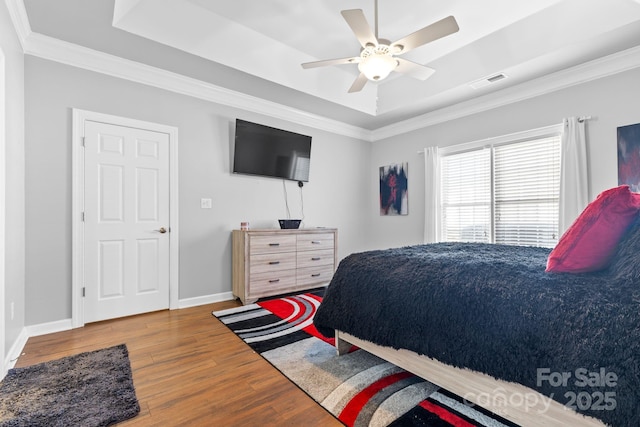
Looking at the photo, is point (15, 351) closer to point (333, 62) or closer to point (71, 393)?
point (71, 393)

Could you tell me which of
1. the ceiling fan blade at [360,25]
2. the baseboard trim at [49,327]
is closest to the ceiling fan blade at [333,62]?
the ceiling fan blade at [360,25]

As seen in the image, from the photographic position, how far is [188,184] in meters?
3.48

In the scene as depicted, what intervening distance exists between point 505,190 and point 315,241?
250 cm

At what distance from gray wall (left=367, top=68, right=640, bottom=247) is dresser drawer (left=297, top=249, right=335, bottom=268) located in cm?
128

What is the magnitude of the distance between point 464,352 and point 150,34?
11.1ft

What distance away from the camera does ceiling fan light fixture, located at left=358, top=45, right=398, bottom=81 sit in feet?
7.49

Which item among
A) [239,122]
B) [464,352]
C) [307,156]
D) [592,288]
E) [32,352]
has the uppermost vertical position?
[239,122]

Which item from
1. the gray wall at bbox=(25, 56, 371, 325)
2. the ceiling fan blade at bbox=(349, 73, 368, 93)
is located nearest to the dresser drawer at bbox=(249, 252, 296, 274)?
the gray wall at bbox=(25, 56, 371, 325)

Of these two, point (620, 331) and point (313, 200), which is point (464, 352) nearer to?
point (620, 331)

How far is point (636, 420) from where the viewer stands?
0.90 meters

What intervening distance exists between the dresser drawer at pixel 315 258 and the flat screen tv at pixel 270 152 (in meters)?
1.11

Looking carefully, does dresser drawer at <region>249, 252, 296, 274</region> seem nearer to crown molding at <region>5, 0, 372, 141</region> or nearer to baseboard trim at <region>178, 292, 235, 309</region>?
baseboard trim at <region>178, 292, 235, 309</region>

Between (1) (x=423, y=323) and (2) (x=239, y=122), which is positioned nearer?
(1) (x=423, y=323)

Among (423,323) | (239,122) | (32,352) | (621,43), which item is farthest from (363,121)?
(32,352)
